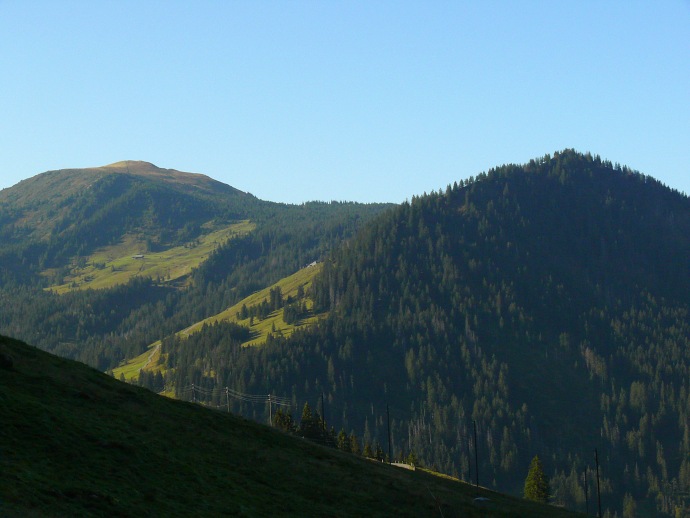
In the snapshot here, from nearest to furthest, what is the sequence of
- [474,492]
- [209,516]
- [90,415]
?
[209,516], [90,415], [474,492]

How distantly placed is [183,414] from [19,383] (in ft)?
53.1

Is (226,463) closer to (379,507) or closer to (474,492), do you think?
(379,507)

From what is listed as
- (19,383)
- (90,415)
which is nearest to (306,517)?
(90,415)

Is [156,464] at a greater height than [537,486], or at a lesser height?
greater

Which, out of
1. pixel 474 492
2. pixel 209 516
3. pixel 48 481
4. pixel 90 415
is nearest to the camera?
pixel 48 481

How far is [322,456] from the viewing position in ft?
254

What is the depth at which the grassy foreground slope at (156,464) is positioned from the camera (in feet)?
154

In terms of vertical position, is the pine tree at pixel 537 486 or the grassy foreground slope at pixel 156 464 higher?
the grassy foreground slope at pixel 156 464

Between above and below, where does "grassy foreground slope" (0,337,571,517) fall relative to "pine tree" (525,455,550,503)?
above

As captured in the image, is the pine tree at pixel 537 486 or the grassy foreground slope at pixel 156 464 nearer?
the grassy foreground slope at pixel 156 464

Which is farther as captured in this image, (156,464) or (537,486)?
(537,486)

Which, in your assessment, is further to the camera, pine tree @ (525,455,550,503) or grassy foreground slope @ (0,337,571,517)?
pine tree @ (525,455,550,503)

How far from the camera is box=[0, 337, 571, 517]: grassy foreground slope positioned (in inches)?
1848

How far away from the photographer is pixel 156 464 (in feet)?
187
